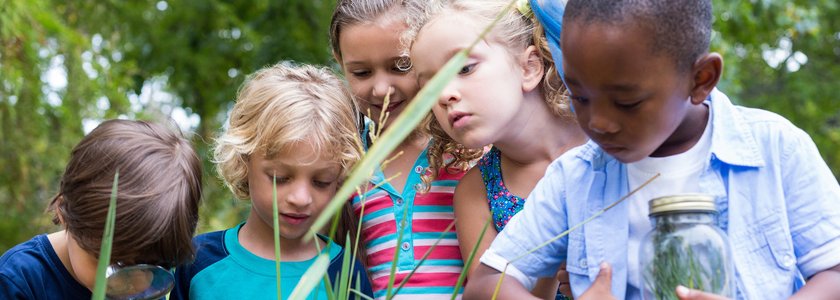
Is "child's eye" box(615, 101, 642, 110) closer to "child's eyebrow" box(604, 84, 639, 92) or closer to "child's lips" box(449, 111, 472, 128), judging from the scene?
"child's eyebrow" box(604, 84, 639, 92)

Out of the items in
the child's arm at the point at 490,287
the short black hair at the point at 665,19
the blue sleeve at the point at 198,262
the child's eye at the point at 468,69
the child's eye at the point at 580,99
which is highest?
the short black hair at the point at 665,19

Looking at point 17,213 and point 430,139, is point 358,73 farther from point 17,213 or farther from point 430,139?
point 17,213

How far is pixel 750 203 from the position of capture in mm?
A: 1698

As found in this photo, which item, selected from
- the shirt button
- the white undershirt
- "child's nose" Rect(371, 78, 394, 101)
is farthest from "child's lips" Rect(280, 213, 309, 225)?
the shirt button

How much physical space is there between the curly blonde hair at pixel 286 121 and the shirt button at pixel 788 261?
1.10m

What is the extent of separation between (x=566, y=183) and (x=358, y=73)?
102 cm

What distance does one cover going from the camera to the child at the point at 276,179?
8.29 ft

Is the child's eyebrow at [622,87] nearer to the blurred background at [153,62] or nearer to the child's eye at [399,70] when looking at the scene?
the child's eye at [399,70]

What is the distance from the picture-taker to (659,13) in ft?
5.12

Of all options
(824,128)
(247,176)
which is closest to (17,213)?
(247,176)

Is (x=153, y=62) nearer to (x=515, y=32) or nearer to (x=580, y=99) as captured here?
(x=515, y=32)

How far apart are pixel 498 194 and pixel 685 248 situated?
3.41ft

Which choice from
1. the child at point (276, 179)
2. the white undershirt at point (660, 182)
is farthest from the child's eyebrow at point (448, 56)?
the white undershirt at point (660, 182)

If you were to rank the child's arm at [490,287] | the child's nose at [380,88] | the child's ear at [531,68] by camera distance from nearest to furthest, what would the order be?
the child's arm at [490,287] < the child's ear at [531,68] < the child's nose at [380,88]
